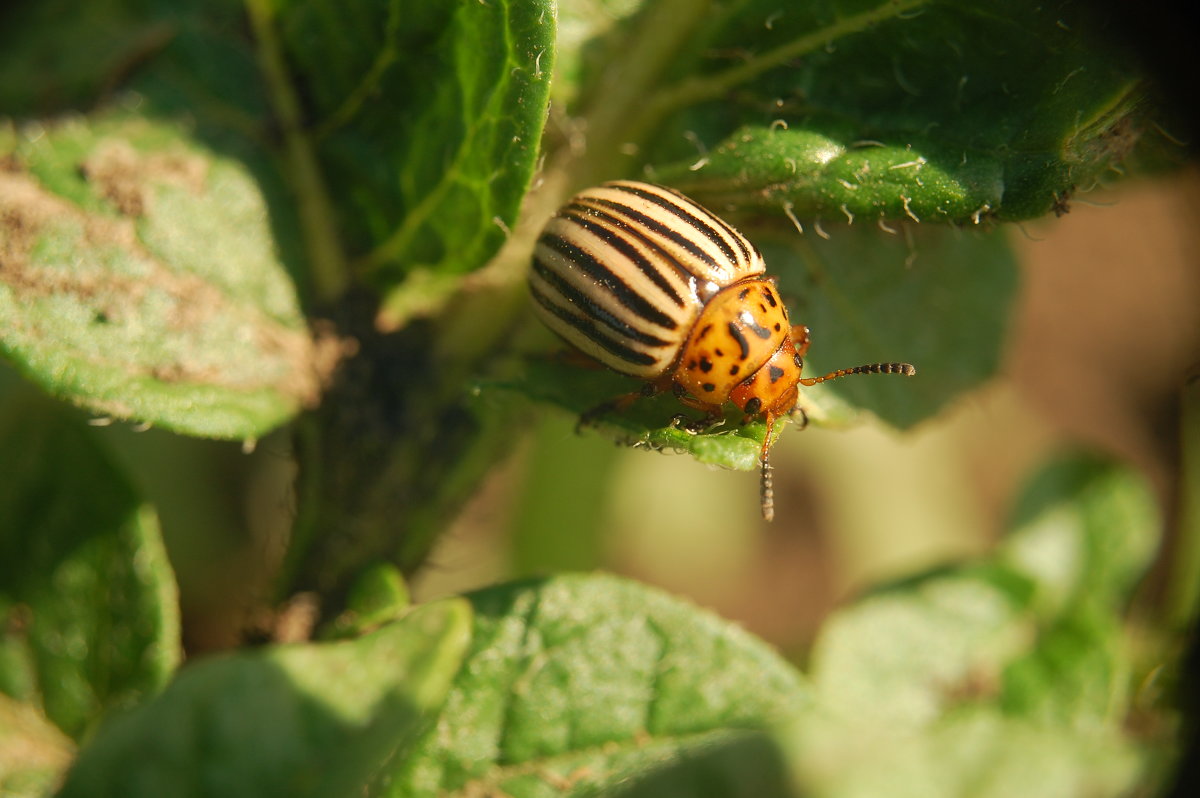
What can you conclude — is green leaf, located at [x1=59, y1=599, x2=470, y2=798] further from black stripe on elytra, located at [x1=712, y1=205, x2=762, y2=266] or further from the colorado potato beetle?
black stripe on elytra, located at [x1=712, y1=205, x2=762, y2=266]

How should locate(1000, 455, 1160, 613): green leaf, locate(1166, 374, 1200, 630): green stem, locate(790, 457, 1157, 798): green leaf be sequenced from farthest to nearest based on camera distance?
locate(1166, 374, 1200, 630): green stem < locate(1000, 455, 1160, 613): green leaf < locate(790, 457, 1157, 798): green leaf

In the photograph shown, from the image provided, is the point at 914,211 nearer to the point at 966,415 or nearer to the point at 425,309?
the point at 425,309

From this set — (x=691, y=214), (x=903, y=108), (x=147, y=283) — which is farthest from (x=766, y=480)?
(x=147, y=283)

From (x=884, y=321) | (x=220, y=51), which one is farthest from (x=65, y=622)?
(x=884, y=321)

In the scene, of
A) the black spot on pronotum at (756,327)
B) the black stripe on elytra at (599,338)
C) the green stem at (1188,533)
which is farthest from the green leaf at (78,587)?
the green stem at (1188,533)

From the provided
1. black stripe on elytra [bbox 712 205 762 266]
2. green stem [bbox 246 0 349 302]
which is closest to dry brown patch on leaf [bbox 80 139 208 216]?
green stem [bbox 246 0 349 302]

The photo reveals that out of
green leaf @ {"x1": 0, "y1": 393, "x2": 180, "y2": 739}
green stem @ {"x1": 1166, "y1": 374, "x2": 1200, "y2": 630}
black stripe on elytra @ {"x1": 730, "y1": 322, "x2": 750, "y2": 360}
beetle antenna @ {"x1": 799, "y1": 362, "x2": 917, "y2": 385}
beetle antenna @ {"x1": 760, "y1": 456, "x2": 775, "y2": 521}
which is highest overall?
black stripe on elytra @ {"x1": 730, "y1": 322, "x2": 750, "y2": 360}
